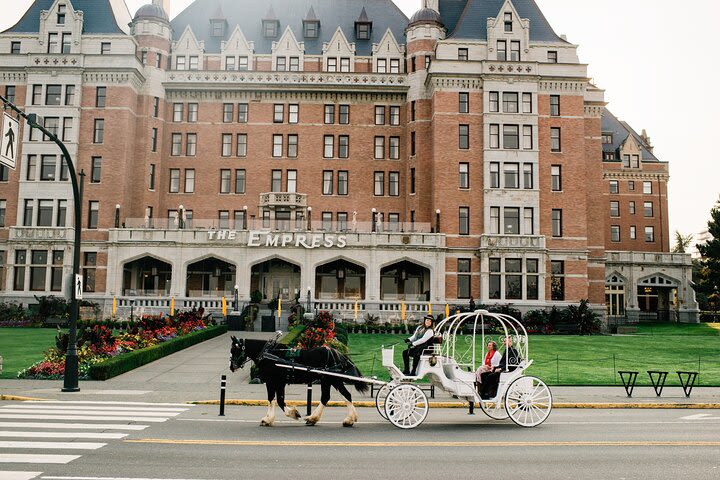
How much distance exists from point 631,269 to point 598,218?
538 inches

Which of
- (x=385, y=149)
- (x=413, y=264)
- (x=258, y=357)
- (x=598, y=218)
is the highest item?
(x=385, y=149)

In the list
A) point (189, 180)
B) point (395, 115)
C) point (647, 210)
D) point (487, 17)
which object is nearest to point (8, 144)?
point (189, 180)

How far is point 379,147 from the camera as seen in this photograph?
52.2 m

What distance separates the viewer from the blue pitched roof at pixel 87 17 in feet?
161

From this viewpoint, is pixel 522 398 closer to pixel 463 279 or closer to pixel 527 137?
pixel 463 279

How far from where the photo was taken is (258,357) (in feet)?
39.9

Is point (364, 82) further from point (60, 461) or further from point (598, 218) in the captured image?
point (60, 461)

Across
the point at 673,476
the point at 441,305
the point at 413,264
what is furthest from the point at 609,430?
the point at 413,264

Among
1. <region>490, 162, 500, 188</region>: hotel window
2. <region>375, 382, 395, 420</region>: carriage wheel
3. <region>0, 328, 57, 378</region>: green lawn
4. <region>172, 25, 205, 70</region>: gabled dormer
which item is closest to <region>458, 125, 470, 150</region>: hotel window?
<region>490, 162, 500, 188</region>: hotel window


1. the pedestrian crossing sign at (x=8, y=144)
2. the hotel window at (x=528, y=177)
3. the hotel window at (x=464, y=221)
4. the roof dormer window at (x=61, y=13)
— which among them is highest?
the roof dormer window at (x=61, y=13)

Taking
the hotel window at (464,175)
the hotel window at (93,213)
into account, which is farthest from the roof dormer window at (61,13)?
the hotel window at (464,175)

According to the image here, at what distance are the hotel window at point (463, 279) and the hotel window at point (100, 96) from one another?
30.1 m

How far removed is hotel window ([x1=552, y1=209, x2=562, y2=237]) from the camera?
47.5m

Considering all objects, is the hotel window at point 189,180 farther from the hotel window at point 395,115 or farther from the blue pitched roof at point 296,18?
the hotel window at point 395,115
